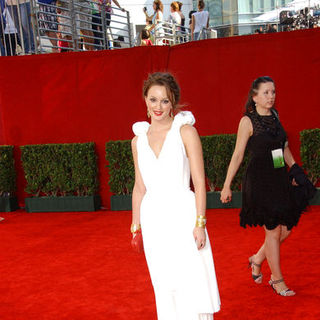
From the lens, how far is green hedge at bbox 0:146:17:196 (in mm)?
7934

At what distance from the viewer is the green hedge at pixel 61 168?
777 centimetres

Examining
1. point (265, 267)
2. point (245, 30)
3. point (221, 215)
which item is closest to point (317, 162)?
point (221, 215)

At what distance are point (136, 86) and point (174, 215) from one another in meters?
5.57

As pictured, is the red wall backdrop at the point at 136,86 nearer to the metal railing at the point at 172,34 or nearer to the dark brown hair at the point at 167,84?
the metal railing at the point at 172,34

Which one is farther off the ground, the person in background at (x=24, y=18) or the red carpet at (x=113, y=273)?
the person in background at (x=24, y=18)

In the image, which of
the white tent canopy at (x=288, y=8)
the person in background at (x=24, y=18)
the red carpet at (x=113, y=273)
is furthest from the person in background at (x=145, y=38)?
the red carpet at (x=113, y=273)

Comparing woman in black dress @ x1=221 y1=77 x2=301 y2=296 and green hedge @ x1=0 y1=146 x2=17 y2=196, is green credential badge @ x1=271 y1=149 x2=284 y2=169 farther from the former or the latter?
green hedge @ x1=0 y1=146 x2=17 y2=196

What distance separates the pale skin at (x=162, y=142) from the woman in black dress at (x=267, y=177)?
3.25ft

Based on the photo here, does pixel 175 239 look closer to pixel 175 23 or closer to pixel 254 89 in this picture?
pixel 254 89

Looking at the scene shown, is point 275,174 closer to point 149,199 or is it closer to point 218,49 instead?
point 149,199

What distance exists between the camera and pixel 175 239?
2.51m

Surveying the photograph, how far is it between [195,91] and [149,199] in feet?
17.3

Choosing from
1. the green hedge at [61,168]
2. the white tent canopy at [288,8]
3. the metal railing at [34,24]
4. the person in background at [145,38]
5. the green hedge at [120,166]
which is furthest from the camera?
the person in background at [145,38]

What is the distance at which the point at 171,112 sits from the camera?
2.69 metres
